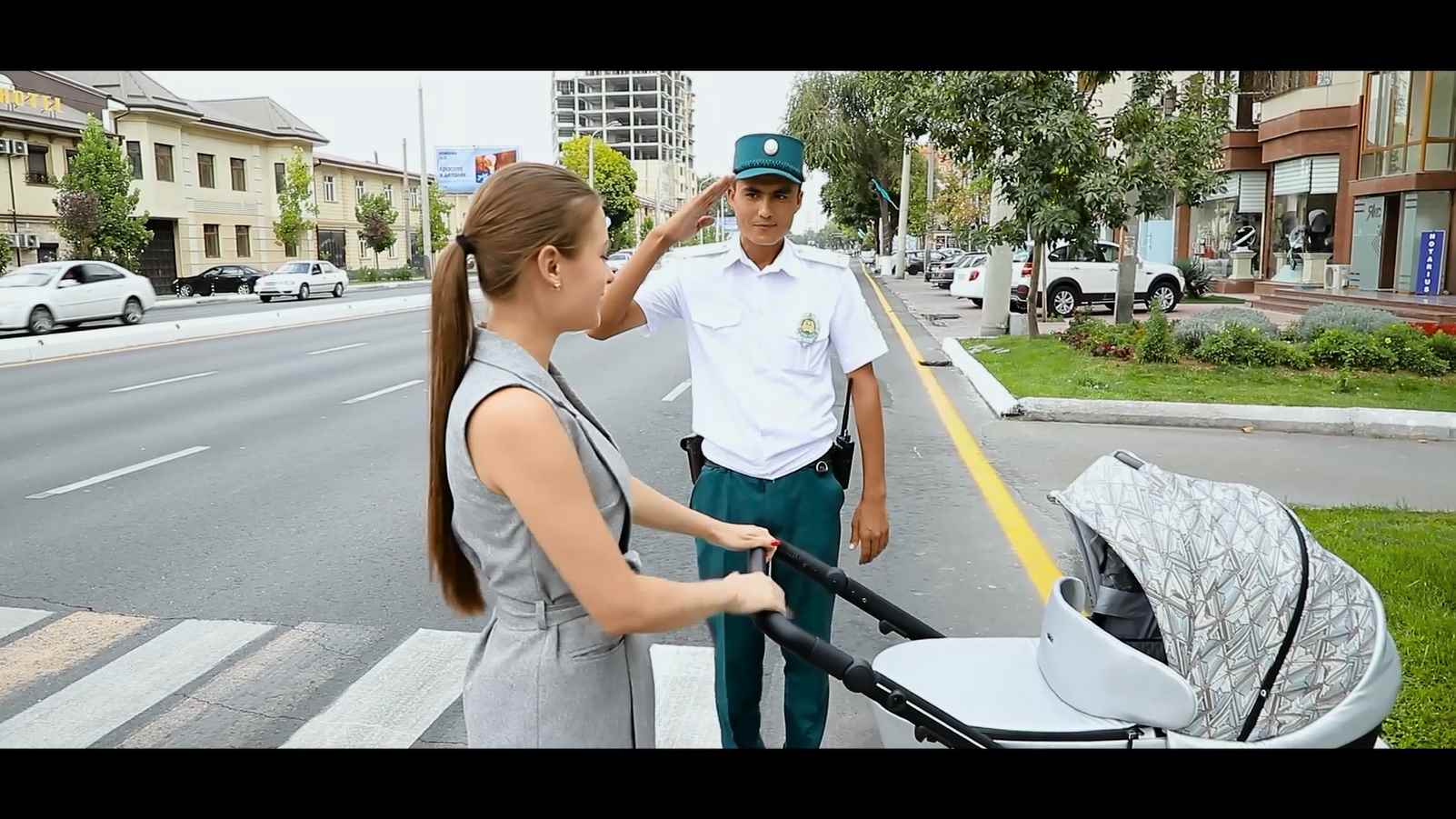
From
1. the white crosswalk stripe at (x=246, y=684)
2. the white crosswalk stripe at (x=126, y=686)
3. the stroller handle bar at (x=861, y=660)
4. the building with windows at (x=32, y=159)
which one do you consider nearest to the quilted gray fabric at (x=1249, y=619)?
the stroller handle bar at (x=861, y=660)

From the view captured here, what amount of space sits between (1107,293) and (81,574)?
22225 mm

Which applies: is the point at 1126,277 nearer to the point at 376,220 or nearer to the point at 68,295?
the point at 68,295

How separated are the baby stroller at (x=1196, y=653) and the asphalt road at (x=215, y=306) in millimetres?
25910

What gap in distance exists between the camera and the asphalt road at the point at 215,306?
27.2 meters

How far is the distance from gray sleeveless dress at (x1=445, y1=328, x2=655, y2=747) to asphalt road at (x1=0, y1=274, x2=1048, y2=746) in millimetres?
1983

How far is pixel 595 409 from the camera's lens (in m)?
→ 11.5

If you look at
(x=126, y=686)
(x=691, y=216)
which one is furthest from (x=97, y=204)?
(x=691, y=216)

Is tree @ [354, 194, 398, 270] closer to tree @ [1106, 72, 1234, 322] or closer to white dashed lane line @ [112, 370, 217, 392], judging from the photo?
white dashed lane line @ [112, 370, 217, 392]

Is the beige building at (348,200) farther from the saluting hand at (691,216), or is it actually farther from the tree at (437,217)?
the saluting hand at (691,216)

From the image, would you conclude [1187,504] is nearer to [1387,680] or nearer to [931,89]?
[1387,680]

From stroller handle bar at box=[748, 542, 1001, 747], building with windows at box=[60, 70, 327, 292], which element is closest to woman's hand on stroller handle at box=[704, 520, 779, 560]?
stroller handle bar at box=[748, 542, 1001, 747]

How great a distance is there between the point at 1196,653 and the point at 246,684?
3.50 m
